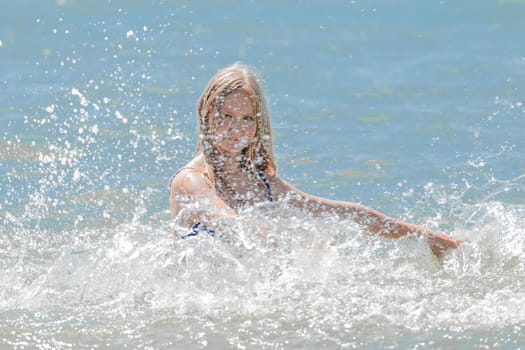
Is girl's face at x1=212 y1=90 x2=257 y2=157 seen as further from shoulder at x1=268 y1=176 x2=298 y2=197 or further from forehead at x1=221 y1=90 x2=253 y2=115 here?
shoulder at x1=268 y1=176 x2=298 y2=197

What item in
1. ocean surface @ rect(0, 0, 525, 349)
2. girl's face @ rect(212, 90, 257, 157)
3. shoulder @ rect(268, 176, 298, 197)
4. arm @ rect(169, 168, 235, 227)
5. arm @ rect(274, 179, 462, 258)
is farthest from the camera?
shoulder @ rect(268, 176, 298, 197)

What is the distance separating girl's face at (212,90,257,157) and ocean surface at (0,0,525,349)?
345mm

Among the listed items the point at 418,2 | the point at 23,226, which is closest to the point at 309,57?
the point at 418,2

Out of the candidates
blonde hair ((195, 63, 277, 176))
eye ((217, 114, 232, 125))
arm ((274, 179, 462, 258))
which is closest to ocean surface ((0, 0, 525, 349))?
arm ((274, 179, 462, 258))

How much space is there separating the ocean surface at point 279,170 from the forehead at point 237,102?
0.46 m

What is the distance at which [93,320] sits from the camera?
3605 millimetres

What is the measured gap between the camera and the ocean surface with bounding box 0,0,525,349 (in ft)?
11.5

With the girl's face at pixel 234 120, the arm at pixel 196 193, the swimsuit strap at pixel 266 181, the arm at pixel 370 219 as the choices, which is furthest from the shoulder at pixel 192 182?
the arm at pixel 370 219

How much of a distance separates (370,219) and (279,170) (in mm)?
2121

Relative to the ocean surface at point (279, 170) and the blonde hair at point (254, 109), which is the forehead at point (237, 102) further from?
the ocean surface at point (279, 170)

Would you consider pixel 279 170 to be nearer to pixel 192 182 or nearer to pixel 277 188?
pixel 277 188

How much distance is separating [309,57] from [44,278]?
446 centimetres

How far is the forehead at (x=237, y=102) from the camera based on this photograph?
426 centimetres

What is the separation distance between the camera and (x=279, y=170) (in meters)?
6.50
